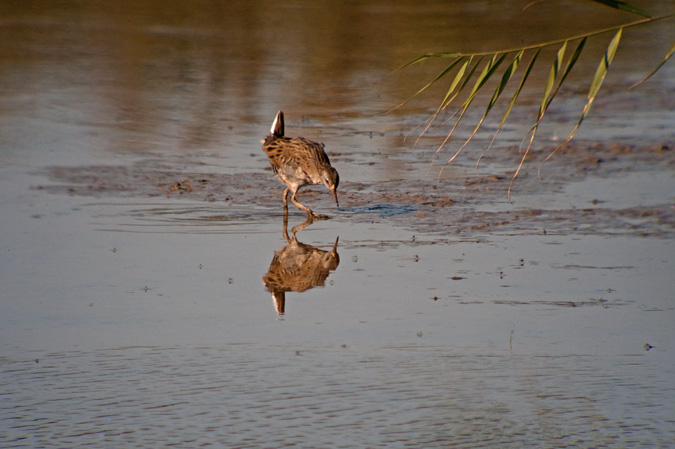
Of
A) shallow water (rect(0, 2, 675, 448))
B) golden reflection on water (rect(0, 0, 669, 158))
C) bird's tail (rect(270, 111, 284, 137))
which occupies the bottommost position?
shallow water (rect(0, 2, 675, 448))

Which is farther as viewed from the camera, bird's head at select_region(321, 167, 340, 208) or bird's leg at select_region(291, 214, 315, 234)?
bird's head at select_region(321, 167, 340, 208)

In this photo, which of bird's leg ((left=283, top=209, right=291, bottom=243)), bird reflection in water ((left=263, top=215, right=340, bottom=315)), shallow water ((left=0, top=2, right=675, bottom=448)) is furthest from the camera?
bird's leg ((left=283, top=209, right=291, bottom=243))

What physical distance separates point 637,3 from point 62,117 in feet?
43.4

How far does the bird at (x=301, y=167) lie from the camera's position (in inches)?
394

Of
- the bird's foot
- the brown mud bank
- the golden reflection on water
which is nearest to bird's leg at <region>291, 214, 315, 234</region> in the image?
the bird's foot

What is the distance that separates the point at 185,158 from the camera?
479 inches

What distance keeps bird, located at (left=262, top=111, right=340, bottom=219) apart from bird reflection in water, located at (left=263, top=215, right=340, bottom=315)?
98cm

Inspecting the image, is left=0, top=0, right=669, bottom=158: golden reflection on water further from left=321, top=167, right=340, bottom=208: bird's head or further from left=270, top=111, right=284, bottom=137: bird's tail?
left=321, top=167, right=340, bottom=208: bird's head

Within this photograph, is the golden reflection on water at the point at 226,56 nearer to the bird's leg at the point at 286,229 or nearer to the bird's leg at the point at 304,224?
the bird's leg at the point at 286,229

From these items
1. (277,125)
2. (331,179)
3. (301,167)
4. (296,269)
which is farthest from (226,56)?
(296,269)

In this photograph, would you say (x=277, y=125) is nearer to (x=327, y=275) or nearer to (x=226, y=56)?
(x=327, y=275)

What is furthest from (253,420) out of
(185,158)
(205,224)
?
(185,158)

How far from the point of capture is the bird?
10.0m

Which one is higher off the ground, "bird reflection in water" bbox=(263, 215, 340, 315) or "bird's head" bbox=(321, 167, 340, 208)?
"bird's head" bbox=(321, 167, 340, 208)
